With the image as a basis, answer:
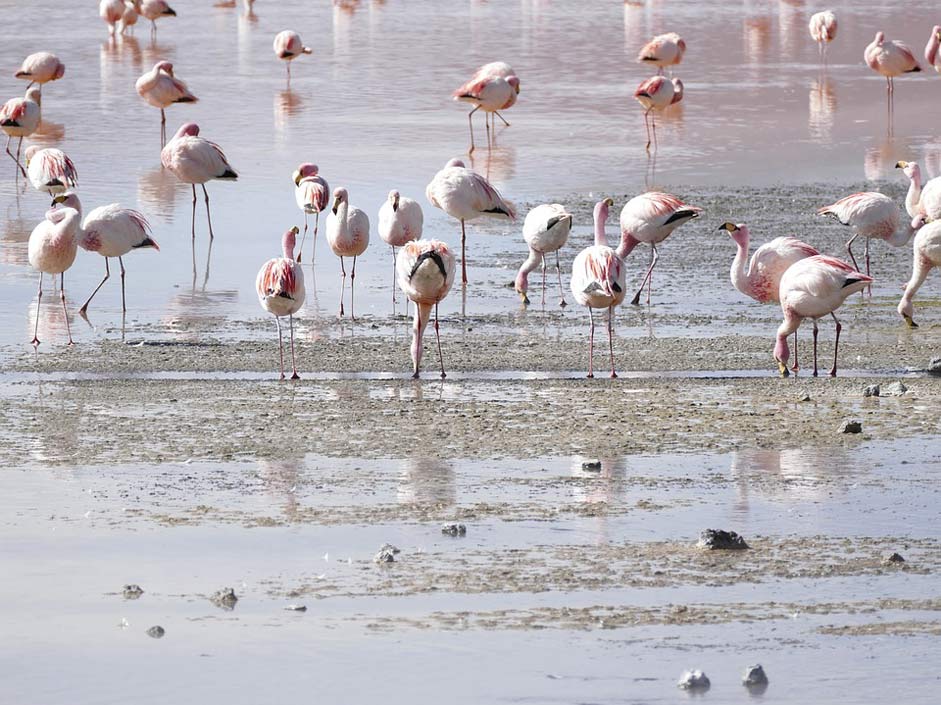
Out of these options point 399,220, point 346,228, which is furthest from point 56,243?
point 399,220

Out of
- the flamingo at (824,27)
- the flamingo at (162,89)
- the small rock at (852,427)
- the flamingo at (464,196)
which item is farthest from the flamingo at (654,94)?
the small rock at (852,427)

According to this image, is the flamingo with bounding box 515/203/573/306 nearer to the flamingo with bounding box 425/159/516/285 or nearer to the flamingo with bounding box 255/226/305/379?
the flamingo with bounding box 425/159/516/285

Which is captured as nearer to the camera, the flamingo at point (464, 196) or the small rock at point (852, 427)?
the small rock at point (852, 427)

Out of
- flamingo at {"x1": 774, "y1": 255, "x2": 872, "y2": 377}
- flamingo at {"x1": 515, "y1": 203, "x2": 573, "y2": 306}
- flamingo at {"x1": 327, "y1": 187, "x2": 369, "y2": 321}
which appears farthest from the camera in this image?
flamingo at {"x1": 327, "y1": 187, "x2": 369, "y2": 321}

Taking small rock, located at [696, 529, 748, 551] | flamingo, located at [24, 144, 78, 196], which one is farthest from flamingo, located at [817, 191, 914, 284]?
small rock, located at [696, 529, 748, 551]

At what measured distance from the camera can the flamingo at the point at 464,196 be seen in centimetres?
1256

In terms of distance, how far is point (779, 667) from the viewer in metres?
4.82

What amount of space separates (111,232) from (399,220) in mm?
2072

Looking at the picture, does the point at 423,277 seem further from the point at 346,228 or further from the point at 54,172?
the point at 54,172

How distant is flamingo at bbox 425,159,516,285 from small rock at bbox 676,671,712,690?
311 inches

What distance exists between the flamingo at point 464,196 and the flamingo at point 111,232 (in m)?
2.29

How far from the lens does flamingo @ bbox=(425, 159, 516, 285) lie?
1256 centimetres

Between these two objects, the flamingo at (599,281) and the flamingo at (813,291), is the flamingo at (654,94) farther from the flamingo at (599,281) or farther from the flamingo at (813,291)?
the flamingo at (813,291)

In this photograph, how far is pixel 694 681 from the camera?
15.3ft
